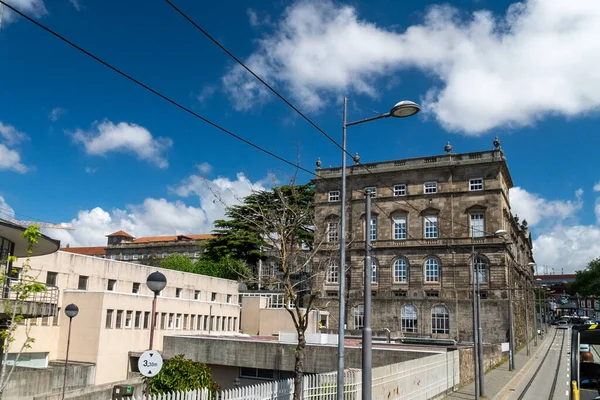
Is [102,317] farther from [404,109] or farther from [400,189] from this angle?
[400,189]

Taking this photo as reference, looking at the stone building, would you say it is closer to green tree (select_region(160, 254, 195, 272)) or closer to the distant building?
green tree (select_region(160, 254, 195, 272))

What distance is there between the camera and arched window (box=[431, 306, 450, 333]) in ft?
176

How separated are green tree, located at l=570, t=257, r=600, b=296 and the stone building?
7246 cm

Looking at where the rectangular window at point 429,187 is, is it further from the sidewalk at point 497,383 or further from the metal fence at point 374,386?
the metal fence at point 374,386

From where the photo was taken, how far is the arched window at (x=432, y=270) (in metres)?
55.1

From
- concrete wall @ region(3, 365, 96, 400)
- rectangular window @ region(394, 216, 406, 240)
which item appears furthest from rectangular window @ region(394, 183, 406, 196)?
concrete wall @ region(3, 365, 96, 400)

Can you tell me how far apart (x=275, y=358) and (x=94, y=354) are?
1195 cm

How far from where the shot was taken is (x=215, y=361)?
100 ft

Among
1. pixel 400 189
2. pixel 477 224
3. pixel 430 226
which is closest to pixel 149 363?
pixel 477 224

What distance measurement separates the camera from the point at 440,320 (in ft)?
177

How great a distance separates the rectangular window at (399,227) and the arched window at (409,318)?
7683mm

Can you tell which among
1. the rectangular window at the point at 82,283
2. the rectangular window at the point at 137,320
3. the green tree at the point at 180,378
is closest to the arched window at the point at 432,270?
the rectangular window at the point at 137,320

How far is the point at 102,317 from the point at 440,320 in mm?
34833

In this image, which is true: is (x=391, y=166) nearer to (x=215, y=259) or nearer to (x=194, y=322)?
(x=215, y=259)
